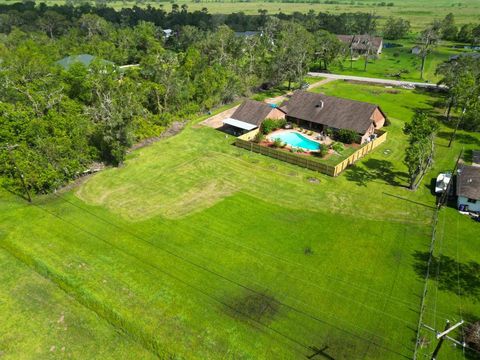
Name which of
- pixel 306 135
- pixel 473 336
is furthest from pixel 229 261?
pixel 306 135

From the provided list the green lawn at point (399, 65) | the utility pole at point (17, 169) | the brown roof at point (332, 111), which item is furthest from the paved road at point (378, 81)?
the utility pole at point (17, 169)

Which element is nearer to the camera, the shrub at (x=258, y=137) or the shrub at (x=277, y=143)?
the shrub at (x=277, y=143)

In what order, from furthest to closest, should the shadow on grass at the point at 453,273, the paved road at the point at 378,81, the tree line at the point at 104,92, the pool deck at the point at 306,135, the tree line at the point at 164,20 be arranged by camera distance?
the tree line at the point at 164,20 → the paved road at the point at 378,81 → the pool deck at the point at 306,135 → the tree line at the point at 104,92 → the shadow on grass at the point at 453,273

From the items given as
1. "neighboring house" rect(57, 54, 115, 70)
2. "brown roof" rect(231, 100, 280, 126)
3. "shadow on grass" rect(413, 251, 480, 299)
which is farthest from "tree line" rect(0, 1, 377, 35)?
"shadow on grass" rect(413, 251, 480, 299)

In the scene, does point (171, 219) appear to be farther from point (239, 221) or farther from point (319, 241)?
point (319, 241)

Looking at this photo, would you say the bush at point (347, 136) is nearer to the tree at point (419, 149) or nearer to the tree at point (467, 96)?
the tree at point (419, 149)

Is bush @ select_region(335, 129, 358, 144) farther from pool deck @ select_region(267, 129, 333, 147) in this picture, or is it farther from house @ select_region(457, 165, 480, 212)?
house @ select_region(457, 165, 480, 212)

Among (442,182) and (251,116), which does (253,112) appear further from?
(442,182)
